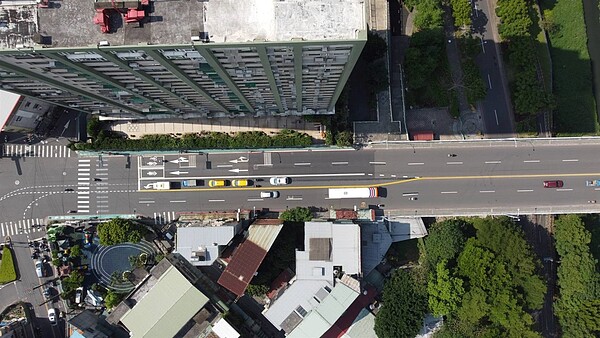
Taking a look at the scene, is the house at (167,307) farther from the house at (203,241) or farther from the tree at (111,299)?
the tree at (111,299)

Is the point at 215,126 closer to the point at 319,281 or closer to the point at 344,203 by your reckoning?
the point at 344,203

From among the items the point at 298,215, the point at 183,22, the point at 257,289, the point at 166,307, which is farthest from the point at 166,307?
the point at 183,22

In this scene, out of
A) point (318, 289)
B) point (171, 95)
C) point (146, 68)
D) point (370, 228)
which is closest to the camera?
point (146, 68)

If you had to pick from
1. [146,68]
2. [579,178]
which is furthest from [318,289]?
[579,178]

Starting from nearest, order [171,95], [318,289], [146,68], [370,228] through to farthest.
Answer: [146,68] → [171,95] → [318,289] → [370,228]

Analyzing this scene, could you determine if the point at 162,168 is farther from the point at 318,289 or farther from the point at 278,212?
the point at 318,289

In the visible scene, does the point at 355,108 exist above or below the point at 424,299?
above

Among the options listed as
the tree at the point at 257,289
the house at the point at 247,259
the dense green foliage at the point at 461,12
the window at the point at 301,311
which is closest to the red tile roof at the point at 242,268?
the house at the point at 247,259
